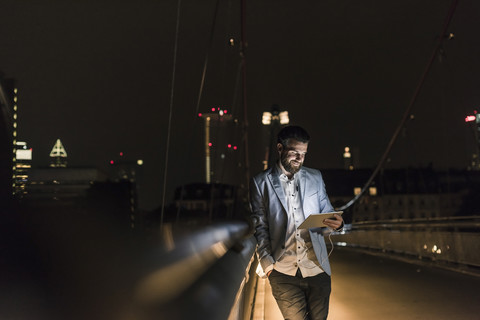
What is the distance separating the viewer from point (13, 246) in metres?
1.86

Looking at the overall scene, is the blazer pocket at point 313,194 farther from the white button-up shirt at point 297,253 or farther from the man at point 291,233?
the white button-up shirt at point 297,253

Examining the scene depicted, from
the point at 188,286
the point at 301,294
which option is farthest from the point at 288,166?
the point at 188,286

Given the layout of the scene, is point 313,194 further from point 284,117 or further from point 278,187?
point 284,117

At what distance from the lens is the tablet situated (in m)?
3.56

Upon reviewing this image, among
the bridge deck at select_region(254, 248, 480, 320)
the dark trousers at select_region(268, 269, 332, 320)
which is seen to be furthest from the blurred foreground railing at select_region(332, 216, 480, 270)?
the dark trousers at select_region(268, 269, 332, 320)

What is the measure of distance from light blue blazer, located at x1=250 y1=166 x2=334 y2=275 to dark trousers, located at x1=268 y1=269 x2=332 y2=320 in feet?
0.29

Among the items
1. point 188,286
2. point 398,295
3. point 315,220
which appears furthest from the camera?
point 398,295

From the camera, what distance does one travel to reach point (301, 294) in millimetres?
3811

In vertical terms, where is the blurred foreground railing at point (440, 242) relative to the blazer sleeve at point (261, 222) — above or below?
below

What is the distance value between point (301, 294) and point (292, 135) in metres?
0.88

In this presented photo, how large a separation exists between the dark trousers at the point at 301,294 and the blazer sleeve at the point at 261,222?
5.0 inches

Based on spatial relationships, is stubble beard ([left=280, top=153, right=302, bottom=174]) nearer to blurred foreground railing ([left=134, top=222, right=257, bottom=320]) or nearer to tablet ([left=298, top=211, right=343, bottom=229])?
tablet ([left=298, top=211, right=343, bottom=229])

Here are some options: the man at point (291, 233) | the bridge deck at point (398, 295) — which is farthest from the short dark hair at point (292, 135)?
the bridge deck at point (398, 295)

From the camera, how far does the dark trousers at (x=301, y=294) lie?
3768 millimetres
